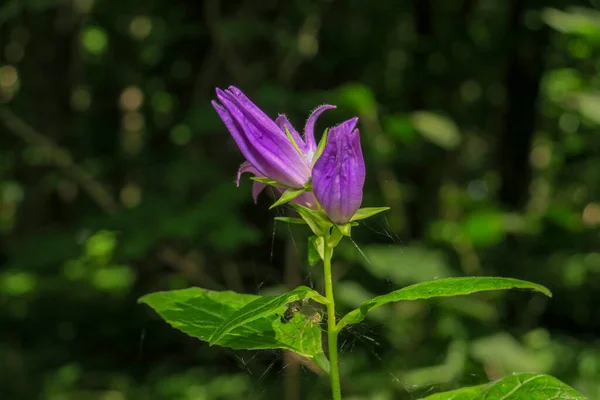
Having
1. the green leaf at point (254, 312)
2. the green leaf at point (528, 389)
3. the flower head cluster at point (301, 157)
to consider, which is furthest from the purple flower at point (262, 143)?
the green leaf at point (528, 389)

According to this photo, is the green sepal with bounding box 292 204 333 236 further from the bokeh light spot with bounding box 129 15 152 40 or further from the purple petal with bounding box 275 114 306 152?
the bokeh light spot with bounding box 129 15 152 40

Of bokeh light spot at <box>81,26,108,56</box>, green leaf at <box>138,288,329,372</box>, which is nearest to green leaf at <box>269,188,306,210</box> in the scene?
green leaf at <box>138,288,329,372</box>

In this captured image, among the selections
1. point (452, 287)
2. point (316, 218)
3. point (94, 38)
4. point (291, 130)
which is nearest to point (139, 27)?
point (94, 38)

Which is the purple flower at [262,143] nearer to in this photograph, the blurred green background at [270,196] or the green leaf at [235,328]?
the green leaf at [235,328]

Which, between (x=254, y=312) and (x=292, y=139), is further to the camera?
(x=292, y=139)

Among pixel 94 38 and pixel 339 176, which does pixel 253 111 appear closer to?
pixel 339 176

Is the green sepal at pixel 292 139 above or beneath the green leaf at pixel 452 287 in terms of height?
above

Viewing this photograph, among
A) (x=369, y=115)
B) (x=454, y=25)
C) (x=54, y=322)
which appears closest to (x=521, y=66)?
(x=454, y=25)
